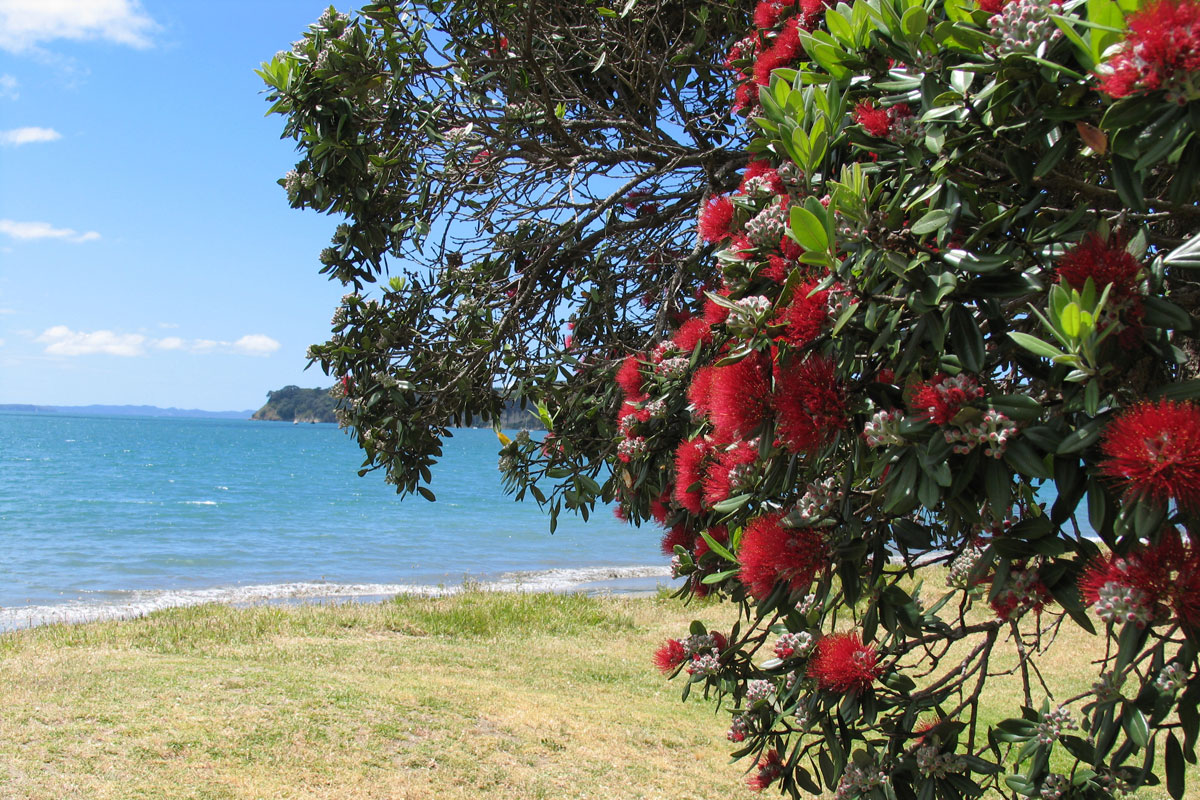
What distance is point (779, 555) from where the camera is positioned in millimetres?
1629

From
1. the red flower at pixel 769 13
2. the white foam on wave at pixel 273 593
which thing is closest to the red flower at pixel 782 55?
the red flower at pixel 769 13

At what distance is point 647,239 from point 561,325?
63cm

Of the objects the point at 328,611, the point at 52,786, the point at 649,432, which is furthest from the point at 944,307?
the point at 328,611

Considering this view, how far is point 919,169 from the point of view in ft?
4.88

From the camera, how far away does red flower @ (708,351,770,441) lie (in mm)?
1589

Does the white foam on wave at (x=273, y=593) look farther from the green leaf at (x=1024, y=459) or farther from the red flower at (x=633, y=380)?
the green leaf at (x=1024, y=459)

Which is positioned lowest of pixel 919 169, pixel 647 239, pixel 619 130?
pixel 919 169

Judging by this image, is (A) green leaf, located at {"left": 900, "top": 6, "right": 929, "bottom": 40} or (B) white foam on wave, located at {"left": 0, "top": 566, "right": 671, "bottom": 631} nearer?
(A) green leaf, located at {"left": 900, "top": 6, "right": 929, "bottom": 40}

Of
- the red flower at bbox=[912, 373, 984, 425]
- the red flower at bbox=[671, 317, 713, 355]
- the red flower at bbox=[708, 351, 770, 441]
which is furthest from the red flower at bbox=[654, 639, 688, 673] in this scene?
the red flower at bbox=[912, 373, 984, 425]

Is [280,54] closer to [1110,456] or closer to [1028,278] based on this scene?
[1028,278]

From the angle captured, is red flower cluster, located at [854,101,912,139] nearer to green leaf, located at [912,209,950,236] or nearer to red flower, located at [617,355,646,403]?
green leaf, located at [912,209,950,236]

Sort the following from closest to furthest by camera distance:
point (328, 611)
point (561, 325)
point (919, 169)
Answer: point (919, 169)
point (561, 325)
point (328, 611)

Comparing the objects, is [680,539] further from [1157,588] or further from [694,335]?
[1157,588]

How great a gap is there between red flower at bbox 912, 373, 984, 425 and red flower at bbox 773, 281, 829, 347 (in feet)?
0.73
